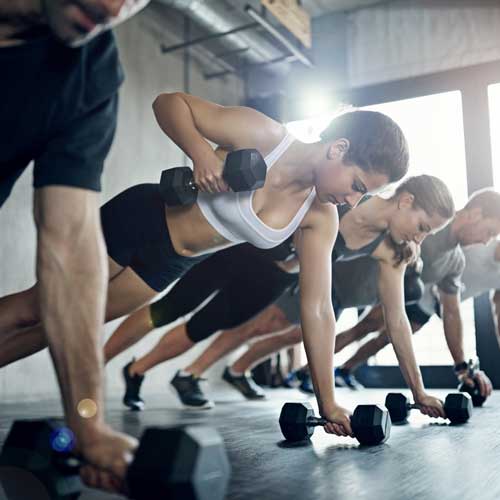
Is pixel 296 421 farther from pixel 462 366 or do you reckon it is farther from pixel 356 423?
pixel 462 366

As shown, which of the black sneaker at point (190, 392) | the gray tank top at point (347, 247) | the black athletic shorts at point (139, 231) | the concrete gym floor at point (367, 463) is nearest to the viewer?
the concrete gym floor at point (367, 463)

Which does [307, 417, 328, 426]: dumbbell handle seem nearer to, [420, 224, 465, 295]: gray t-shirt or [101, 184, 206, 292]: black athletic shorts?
[101, 184, 206, 292]: black athletic shorts

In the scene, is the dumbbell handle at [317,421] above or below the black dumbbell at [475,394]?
above

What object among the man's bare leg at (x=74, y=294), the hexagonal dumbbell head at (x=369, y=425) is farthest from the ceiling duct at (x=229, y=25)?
the man's bare leg at (x=74, y=294)

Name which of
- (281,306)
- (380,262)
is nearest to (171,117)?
(380,262)

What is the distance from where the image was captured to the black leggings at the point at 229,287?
97.3 inches

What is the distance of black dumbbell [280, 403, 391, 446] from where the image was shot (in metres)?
1.53

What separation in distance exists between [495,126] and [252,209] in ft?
11.0

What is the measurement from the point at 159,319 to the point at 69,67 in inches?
64.6

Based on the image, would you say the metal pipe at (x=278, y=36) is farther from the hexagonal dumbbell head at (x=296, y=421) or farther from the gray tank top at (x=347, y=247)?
the hexagonal dumbbell head at (x=296, y=421)

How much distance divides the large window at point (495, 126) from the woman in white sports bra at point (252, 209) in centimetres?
304

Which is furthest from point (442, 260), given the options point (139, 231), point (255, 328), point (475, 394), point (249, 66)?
point (249, 66)

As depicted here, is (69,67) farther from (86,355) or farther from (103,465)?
(103,465)

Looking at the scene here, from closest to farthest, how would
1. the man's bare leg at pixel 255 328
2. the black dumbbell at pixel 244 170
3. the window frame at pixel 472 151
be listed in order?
the black dumbbell at pixel 244 170
the man's bare leg at pixel 255 328
the window frame at pixel 472 151
